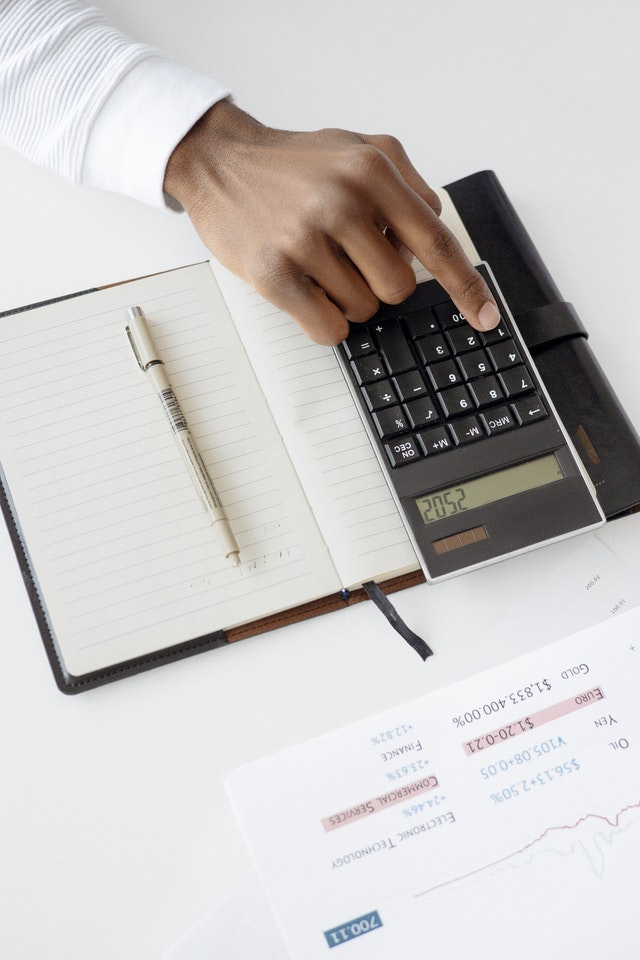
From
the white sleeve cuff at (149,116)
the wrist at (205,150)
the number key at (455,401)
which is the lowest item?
the number key at (455,401)

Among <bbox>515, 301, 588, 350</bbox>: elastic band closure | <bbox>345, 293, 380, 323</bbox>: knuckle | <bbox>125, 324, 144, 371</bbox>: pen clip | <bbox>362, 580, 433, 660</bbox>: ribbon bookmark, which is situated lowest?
<bbox>362, 580, 433, 660</bbox>: ribbon bookmark

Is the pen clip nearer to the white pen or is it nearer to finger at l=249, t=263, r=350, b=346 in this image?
the white pen

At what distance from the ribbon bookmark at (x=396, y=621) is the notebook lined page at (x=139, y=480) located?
0.09ft

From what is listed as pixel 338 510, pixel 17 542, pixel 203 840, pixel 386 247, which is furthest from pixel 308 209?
pixel 203 840

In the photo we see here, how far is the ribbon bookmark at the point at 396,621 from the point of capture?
0.56 meters

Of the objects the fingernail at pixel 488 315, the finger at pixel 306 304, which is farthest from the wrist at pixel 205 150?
the fingernail at pixel 488 315

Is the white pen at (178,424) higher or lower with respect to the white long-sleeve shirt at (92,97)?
lower

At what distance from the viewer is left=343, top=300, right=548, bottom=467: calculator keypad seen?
57 centimetres

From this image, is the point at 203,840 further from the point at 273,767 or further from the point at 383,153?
the point at 383,153

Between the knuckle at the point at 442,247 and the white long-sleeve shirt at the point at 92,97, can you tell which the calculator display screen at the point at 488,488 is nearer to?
the knuckle at the point at 442,247

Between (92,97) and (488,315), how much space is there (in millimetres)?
357

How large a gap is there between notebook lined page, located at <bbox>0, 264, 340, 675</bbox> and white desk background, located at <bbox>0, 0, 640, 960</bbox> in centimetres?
4

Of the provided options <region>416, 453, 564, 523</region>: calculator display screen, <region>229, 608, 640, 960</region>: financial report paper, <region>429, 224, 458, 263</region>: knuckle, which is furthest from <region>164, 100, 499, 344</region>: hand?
<region>229, 608, 640, 960</region>: financial report paper

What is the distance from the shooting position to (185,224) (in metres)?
0.69
